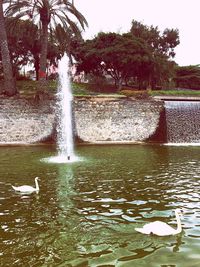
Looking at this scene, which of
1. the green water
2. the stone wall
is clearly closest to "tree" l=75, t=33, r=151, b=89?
the stone wall

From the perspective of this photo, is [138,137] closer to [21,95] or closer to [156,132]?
[156,132]

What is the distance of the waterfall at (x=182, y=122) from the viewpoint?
24250 millimetres

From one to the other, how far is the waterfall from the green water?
10677mm

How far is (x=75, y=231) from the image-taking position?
21.1 feet

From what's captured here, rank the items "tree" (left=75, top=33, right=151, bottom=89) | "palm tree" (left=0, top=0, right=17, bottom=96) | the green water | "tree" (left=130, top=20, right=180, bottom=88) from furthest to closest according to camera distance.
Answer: "tree" (left=130, top=20, right=180, bottom=88), "tree" (left=75, top=33, right=151, bottom=89), "palm tree" (left=0, top=0, right=17, bottom=96), the green water

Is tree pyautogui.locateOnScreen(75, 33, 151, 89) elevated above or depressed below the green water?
above

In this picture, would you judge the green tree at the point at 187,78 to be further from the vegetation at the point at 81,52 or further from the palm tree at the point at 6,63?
the palm tree at the point at 6,63

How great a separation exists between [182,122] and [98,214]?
59.1 feet

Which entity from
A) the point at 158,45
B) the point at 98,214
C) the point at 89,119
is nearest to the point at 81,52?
the point at 158,45

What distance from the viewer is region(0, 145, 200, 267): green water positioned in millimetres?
5422

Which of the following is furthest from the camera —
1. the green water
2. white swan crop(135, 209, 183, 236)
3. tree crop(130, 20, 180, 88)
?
tree crop(130, 20, 180, 88)

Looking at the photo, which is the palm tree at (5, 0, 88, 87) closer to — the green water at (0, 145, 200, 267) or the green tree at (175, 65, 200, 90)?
the green water at (0, 145, 200, 267)

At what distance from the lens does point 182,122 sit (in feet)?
80.6

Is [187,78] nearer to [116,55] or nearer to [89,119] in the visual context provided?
[116,55]
